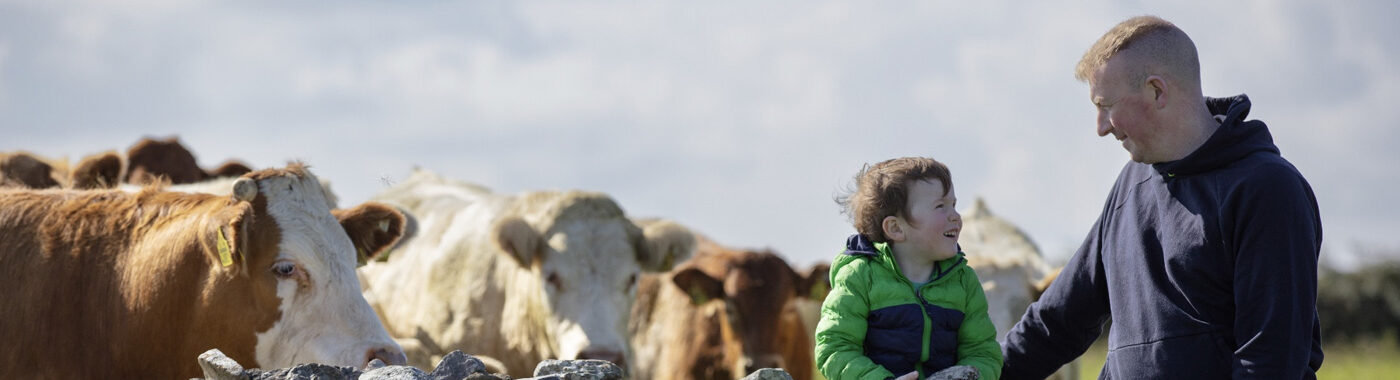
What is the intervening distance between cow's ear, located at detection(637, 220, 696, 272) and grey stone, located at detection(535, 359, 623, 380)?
628cm

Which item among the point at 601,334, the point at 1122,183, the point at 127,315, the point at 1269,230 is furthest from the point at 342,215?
the point at 1269,230

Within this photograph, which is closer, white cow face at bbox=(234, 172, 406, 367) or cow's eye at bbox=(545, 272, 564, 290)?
white cow face at bbox=(234, 172, 406, 367)

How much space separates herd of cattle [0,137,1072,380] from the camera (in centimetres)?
649

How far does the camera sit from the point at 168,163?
11.6m

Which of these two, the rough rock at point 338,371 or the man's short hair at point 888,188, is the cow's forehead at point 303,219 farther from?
the man's short hair at point 888,188

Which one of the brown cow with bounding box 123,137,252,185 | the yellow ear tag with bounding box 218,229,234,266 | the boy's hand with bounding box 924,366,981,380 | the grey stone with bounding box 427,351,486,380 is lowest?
the brown cow with bounding box 123,137,252,185

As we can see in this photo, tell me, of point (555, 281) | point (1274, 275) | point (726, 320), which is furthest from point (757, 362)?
point (1274, 275)

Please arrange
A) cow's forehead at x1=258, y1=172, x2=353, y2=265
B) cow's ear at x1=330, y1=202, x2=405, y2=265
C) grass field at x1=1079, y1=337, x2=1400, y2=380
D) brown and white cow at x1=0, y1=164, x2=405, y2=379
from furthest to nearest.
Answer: grass field at x1=1079, y1=337, x2=1400, y2=380, cow's ear at x1=330, y1=202, x2=405, y2=265, cow's forehead at x1=258, y1=172, x2=353, y2=265, brown and white cow at x1=0, y1=164, x2=405, y2=379

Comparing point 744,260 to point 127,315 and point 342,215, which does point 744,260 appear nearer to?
point 342,215

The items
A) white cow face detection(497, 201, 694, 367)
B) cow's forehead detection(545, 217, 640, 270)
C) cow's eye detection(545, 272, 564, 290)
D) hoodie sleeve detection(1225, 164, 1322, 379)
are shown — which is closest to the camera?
hoodie sleeve detection(1225, 164, 1322, 379)

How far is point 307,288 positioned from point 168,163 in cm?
552

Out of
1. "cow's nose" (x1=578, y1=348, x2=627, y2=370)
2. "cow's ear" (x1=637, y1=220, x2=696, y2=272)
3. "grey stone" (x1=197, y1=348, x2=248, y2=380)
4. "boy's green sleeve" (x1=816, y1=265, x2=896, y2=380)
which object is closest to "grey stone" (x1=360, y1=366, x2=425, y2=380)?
"grey stone" (x1=197, y1=348, x2=248, y2=380)

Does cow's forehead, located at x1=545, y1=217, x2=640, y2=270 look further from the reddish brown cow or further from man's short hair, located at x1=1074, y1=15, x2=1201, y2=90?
man's short hair, located at x1=1074, y1=15, x2=1201, y2=90

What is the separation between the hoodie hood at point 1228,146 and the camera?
457cm
